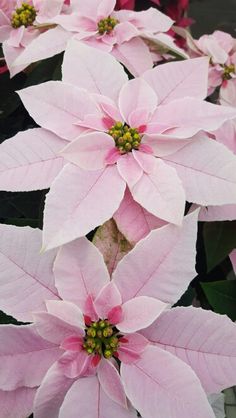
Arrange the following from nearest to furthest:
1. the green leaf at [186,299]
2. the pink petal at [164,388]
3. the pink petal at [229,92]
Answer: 1. the pink petal at [164,388]
2. the green leaf at [186,299]
3. the pink petal at [229,92]

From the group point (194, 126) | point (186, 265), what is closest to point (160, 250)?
point (186, 265)

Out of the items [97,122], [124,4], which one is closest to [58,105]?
[97,122]

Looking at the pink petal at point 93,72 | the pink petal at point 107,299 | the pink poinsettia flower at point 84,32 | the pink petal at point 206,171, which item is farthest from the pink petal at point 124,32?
the pink petal at point 107,299

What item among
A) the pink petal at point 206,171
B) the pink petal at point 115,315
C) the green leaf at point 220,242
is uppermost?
the pink petal at point 206,171

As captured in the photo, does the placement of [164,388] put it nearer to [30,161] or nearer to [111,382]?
[111,382]

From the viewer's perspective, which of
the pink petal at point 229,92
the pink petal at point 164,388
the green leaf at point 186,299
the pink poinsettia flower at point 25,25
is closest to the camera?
the pink petal at point 164,388

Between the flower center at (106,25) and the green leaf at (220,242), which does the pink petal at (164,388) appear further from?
the flower center at (106,25)

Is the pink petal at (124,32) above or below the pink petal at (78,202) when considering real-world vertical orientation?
above
